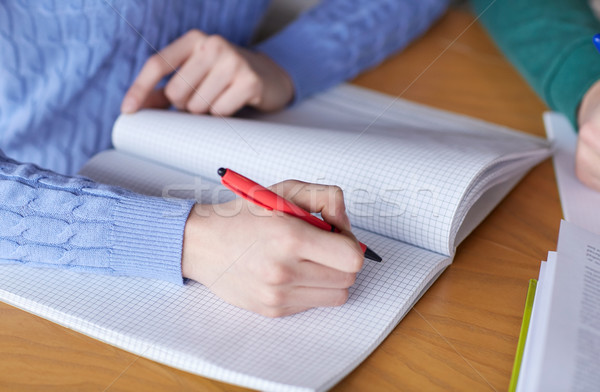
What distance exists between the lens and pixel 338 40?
1144 millimetres

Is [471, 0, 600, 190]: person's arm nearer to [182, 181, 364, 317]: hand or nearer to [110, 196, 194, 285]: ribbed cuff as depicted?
[182, 181, 364, 317]: hand

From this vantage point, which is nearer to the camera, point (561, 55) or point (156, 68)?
point (156, 68)

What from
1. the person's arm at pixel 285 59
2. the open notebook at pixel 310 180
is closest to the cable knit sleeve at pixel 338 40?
the person's arm at pixel 285 59

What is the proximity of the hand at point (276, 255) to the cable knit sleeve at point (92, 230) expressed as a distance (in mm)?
27

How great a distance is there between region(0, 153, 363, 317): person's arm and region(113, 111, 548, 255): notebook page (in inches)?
4.4

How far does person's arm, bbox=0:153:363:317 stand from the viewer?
571 mm

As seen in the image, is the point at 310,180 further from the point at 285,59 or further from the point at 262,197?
the point at 285,59

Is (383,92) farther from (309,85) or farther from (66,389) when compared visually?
(66,389)

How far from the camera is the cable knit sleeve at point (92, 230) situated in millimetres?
636

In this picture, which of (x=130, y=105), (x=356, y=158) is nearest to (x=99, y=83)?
(x=130, y=105)

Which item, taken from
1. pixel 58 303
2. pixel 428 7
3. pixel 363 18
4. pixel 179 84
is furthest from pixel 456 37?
pixel 58 303

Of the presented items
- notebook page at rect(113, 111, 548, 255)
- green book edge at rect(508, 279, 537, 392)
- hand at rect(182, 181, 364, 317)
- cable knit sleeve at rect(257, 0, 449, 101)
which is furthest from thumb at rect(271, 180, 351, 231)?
cable knit sleeve at rect(257, 0, 449, 101)

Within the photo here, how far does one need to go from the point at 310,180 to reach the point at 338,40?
51cm

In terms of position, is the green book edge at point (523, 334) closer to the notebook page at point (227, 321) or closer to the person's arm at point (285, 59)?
the notebook page at point (227, 321)
